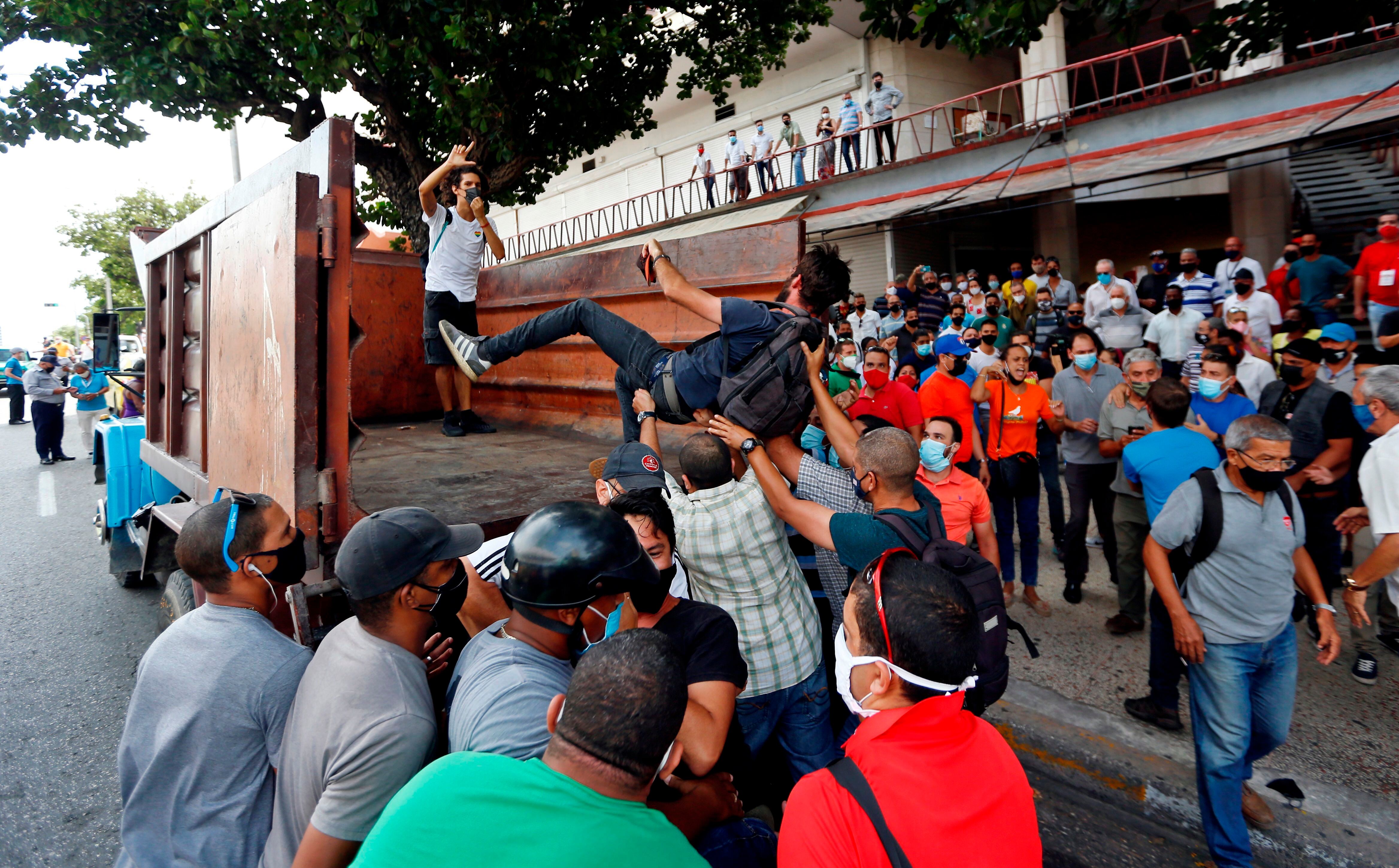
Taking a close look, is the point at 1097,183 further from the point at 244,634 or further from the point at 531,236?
the point at 531,236

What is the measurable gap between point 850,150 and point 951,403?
973 cm

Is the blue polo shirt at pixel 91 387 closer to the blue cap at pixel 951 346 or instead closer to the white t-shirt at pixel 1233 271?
the blue cap at pixel 951 346

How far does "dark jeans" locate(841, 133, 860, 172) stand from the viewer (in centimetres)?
1387

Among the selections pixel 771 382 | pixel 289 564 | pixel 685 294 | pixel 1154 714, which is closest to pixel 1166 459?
pixel 1154 714

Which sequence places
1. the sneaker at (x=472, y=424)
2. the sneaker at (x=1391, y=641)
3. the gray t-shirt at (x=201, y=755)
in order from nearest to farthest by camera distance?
the gray t-shirt at (x=201, y=755) → the sneaker at (x=1391, y=641) → the sneaker at (x=472, y=424)

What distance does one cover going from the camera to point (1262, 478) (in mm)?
2662

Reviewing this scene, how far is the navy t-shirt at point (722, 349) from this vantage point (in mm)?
2951

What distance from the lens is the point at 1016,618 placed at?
16.2ft

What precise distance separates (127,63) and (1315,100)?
45.2ft

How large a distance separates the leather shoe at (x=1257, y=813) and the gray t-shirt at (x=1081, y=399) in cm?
257

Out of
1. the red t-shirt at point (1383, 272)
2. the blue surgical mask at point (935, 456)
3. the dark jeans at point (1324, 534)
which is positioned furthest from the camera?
the red t-shirt at point (1383, 272)

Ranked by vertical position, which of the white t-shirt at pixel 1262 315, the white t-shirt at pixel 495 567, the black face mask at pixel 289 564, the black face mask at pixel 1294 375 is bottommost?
the white t-shirt at pixel 495 567

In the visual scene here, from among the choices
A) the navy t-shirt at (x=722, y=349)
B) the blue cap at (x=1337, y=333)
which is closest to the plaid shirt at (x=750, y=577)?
the navy t-shirt at (x=722, y=349)

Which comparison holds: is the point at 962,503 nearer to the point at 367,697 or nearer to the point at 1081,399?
the point at 1081,399
